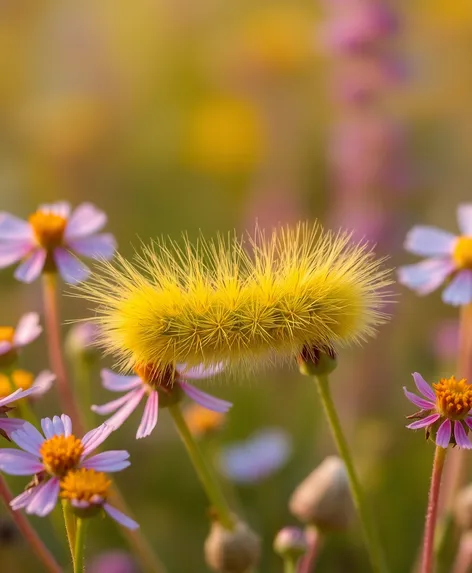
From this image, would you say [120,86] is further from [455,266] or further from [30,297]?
[455,266]

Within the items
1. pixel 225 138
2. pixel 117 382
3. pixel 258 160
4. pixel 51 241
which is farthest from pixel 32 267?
pixel 225 138

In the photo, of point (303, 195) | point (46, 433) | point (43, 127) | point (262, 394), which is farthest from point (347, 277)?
point (43, 127)

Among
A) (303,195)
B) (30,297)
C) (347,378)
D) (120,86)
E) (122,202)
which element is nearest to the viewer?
(347,378)

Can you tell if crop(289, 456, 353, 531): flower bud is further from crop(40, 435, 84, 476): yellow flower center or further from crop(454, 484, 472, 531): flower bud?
crop(40, 435, 84, 476): yellow flower center

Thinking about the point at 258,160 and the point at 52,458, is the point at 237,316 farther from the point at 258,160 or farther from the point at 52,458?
the point at 258,160

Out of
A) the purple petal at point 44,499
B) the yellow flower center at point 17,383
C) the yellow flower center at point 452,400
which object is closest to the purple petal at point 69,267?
the yellow flower center at point 17,383

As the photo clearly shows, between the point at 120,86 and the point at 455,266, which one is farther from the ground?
the point at 120,86
